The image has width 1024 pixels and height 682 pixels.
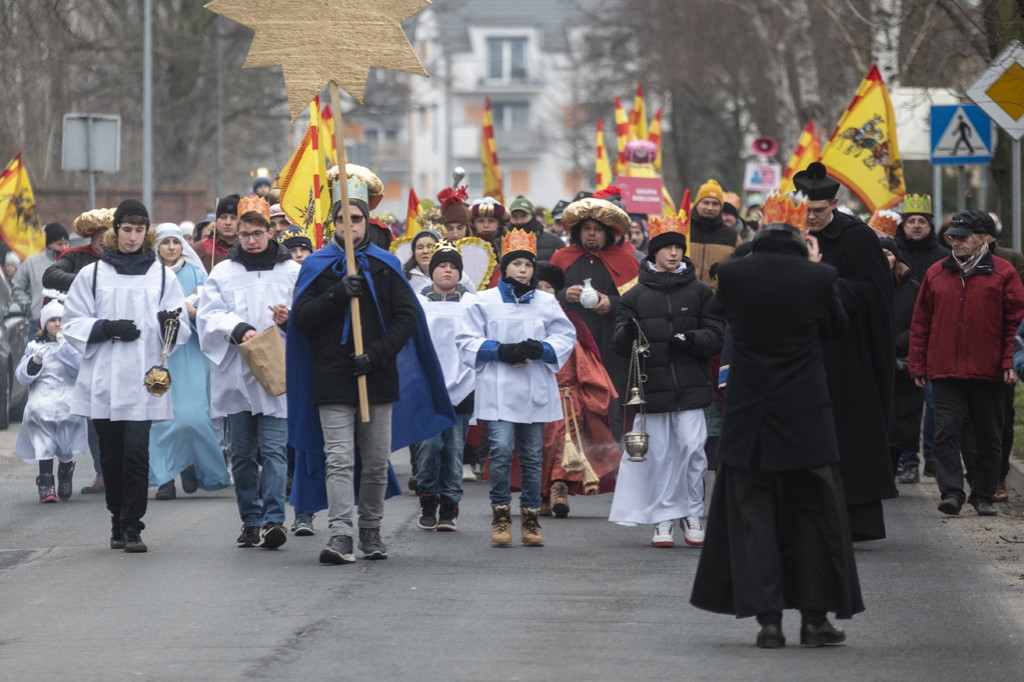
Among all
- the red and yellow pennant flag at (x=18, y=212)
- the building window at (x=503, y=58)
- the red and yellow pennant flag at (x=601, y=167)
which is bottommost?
the red and yellow pennant flag at (x=18, y=212)

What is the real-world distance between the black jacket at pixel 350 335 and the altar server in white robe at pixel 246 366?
0.67 metres

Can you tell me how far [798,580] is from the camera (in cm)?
768

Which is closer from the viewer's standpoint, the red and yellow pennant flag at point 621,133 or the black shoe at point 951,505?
the black shoe at point 951,505

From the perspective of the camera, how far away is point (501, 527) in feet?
35.3

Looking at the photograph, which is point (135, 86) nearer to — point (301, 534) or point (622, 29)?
point (622, 29)

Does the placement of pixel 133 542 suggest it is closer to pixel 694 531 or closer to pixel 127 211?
pixel 127 211

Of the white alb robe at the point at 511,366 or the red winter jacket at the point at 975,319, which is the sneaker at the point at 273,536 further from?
A: the red winter jacket at the point at 975,319

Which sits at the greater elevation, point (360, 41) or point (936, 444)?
point (360, 41)

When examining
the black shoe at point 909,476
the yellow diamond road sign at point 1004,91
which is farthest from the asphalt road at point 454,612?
the yellow diamond road sign at point 1004,91

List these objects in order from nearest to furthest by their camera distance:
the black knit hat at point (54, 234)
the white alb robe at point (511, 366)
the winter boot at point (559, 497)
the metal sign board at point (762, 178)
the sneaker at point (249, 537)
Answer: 1. the sneaker at point (249, 537)
2. the white alb robe at point (511, 366)
3. the winter boot at point (559, 497)
4. the black knit hat at point (54, 234)
5. the metal sign board at point (762, 178)

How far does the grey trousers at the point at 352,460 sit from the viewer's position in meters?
9.90

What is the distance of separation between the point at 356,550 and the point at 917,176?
2819 centimetres

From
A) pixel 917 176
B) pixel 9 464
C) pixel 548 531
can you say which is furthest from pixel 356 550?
pixel 917 176

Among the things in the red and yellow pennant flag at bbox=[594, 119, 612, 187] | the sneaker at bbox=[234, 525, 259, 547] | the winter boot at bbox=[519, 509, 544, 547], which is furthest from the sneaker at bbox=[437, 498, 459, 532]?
the red and yellow pennant flag at bbox=[594, 119, 612, 187]
